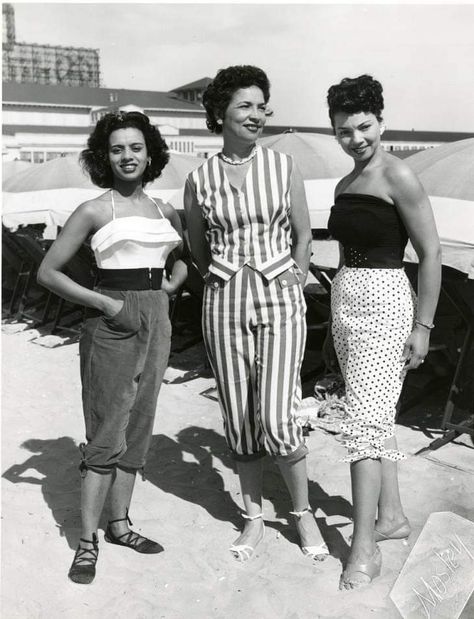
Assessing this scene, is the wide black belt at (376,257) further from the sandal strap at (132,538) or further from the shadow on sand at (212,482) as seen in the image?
the sandal strap at (132,538)

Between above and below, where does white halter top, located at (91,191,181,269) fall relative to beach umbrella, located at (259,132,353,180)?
below

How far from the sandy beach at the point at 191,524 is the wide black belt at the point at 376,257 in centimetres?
137

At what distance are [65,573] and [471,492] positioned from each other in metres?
2.26

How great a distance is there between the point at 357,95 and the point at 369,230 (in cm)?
55

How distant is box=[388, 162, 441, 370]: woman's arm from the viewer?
283 cm

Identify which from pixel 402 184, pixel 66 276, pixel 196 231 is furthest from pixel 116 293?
pixel 402 184

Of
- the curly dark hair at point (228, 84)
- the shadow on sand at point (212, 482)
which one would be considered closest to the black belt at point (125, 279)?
the curly dark hair at point (228, 84)

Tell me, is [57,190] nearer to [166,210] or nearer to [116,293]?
[166,210]

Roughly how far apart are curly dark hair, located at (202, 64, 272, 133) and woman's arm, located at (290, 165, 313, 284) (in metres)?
0.39

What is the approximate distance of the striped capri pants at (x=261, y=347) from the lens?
10.0 feet

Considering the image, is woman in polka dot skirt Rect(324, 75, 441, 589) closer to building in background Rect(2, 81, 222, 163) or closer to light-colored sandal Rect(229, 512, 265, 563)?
light-colored sandal Rect(229, 512, 265, 563)

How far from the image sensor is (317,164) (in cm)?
796

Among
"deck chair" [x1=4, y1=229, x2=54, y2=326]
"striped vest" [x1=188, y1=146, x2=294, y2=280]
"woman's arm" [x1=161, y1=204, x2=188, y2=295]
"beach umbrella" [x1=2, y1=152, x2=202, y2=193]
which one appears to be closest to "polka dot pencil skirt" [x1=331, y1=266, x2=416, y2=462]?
"striped vest" [x1=188, y1=146, x2=294, y2=280]

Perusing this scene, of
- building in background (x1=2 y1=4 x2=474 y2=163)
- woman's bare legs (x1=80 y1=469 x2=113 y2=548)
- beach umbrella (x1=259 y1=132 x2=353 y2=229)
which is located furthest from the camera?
building in background (x1=2 y1=4 x2=474 y2=163)
